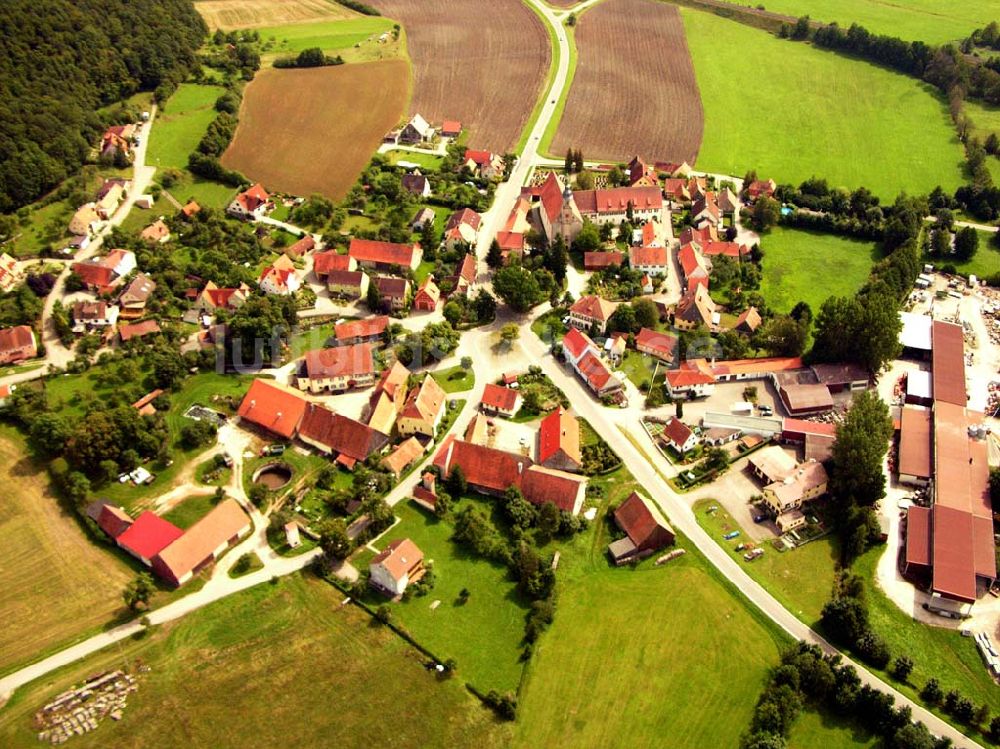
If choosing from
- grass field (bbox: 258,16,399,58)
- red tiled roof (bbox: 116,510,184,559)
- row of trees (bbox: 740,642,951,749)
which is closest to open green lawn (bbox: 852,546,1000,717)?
row of trees (bbox: 740,642,951,749)

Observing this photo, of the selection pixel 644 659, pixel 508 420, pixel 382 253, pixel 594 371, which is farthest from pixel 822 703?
pixel 382 253

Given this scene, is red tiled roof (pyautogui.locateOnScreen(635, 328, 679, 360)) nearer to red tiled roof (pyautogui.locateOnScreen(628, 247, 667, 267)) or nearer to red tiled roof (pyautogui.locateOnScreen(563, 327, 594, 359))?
red tiled roof (pyautogui.locateOnScreen(563, 327, 594, 359))

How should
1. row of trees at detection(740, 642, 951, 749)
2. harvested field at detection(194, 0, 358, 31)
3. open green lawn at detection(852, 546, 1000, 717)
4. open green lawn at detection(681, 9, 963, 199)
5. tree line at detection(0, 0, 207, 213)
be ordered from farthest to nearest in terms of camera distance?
1. harvested field at detection(194, 0, 358, 31)
2. open green lawn at detection(681, 9, 963, 199)
3. tree line at detection(0, 0, 207, 213)
4. open green lawn at detection(852, 546, 1000, 717)
5. row of trees at detection(740, 642, 951, 749)

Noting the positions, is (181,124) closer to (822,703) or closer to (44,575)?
(44,575)

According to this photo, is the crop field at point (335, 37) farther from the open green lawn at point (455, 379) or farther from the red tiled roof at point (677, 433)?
the red tiled roof at point (677, 433)

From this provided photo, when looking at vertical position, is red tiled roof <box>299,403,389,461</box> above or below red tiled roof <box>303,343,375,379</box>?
below

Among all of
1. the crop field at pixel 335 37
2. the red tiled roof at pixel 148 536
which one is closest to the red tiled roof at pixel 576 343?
the red tiled roof at pixel 148 536
